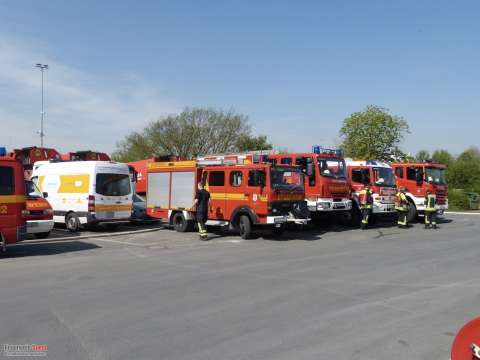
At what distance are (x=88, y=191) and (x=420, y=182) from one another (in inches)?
534

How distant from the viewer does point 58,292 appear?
24.0ft

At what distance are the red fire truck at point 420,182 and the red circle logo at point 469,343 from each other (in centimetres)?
1848

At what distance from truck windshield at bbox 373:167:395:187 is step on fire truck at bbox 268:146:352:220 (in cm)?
221

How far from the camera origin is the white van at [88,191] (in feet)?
52.9

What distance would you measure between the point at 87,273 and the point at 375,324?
5457 millimetres

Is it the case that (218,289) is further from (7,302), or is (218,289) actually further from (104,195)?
(104,195)

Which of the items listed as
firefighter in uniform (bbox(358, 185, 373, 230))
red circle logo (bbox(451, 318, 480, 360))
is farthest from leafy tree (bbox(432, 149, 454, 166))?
red circle logo (bbox(451, 318, 480, 360))

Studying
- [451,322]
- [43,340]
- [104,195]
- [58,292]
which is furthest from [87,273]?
[104,195]

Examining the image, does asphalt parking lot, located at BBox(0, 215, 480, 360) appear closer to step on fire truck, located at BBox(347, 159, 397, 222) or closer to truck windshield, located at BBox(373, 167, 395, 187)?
step on fire truck, located at BBox(347, 159, 397, 222)

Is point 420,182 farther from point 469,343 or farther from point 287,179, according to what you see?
point 469,343

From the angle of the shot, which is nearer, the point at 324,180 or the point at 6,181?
the point at 6,181

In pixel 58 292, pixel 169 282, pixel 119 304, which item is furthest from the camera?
pixel 169 282

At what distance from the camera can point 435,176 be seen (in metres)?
21.0

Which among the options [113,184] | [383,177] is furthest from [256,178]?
[383,177]
